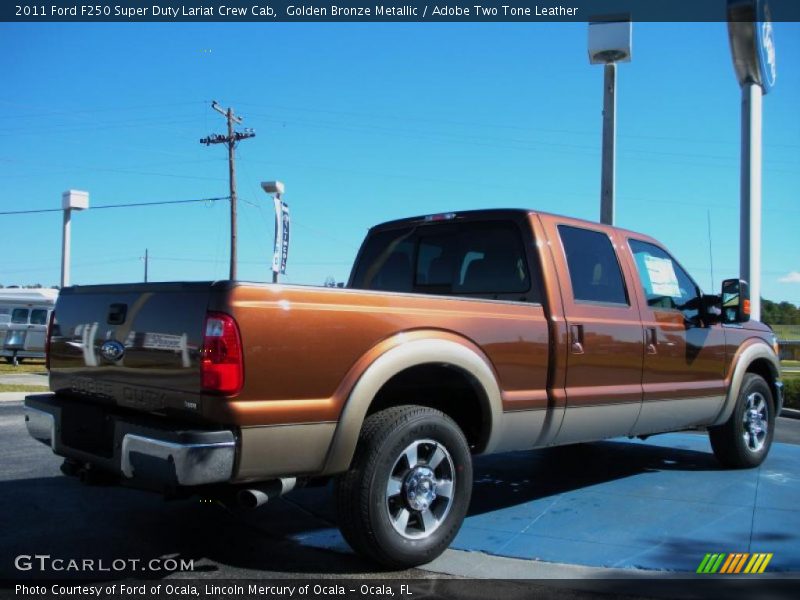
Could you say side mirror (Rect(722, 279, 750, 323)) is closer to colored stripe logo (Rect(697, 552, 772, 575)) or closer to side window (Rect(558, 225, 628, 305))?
side window (Rect(558, 225, 628, 305))

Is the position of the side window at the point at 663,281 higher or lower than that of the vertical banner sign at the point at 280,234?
lower

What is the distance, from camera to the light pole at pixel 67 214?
70.4 ft

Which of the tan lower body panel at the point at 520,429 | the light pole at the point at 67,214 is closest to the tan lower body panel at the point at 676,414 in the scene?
the tan lower body panel at the point at 520,429

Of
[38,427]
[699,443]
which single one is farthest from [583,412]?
[699,443]

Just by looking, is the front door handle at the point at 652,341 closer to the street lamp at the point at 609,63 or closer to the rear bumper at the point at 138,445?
the rear bumper at the point at 138,445

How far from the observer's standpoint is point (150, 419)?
3.48m

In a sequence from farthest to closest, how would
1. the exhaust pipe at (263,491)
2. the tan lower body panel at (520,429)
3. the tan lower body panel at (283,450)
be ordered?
the tan lower body panel at (520,429)
the exhaust pipe at (263,491)
the tan lower body panel at (283,450)

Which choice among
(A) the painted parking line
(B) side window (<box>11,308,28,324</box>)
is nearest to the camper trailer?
(B) side window (<box>11,308,28,324</box>)

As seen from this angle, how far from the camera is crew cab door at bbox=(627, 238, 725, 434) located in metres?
5.36

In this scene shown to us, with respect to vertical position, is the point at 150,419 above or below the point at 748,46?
below

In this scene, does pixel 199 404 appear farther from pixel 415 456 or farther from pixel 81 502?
pixel 81 502

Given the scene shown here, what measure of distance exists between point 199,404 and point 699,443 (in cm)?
641

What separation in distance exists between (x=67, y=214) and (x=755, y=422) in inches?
819

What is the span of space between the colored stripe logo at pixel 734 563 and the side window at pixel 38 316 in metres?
24.4
